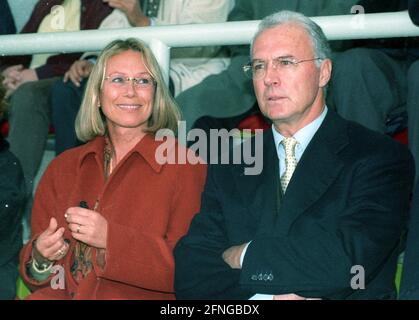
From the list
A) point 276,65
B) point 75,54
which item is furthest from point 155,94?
point 75,54

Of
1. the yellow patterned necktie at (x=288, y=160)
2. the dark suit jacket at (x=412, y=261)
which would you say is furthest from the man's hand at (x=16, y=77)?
the dark suit jacket at (x=412, y=261)

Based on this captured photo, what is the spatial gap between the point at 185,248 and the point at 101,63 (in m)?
0.76

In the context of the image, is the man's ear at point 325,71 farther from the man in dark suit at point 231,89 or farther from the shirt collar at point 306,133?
the man in dark suit at point 231,89

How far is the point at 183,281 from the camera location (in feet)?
8.08

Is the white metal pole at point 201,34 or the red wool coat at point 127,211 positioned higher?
the white metal pole at point 201,34

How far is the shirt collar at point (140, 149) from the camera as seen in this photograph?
2746 millimetres

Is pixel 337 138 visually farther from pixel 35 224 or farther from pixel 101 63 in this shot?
pixel 35 224

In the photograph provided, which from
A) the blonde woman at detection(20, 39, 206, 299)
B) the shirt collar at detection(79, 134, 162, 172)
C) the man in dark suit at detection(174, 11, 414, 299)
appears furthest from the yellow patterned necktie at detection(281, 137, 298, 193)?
the shirt collar at detection(79, 134, 162, 172)

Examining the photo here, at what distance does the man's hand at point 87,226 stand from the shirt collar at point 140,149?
31cm

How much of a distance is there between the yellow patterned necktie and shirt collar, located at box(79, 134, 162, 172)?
1.47 ft

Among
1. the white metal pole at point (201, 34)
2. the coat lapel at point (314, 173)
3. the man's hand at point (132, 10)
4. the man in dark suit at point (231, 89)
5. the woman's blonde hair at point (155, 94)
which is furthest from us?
the man's hand at point (132, 10)

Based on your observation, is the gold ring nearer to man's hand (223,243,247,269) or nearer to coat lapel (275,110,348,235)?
man's hand (223,243,247,269)

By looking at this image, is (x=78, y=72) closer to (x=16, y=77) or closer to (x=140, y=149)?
(x=16, y=77)

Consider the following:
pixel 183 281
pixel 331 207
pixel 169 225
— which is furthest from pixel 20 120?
pixel 331 207
